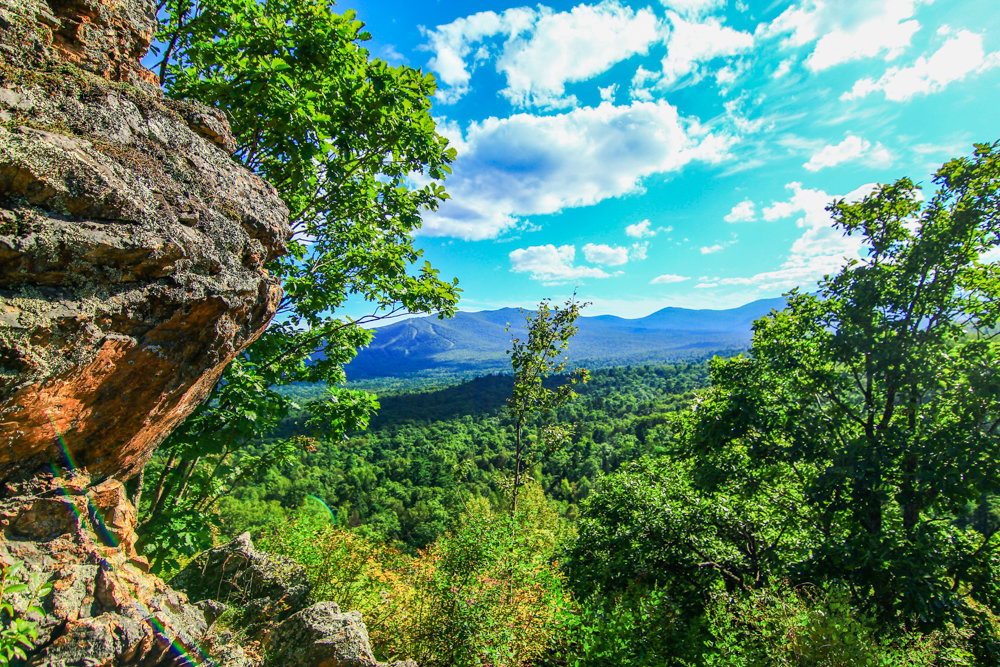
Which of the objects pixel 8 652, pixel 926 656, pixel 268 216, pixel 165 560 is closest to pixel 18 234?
pixel 268 216

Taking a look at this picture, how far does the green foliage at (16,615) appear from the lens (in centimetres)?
236

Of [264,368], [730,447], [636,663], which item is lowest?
[636,663]

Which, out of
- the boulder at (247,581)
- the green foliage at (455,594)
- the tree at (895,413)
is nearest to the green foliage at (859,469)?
the tree at (895,413)

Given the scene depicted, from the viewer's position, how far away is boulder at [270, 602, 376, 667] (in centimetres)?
450

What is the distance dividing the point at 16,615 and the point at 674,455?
10.2m

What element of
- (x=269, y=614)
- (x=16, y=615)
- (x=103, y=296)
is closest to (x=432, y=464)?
(x=269, y=614)

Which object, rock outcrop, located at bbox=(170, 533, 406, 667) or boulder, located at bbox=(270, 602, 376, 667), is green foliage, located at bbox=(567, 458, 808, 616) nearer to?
rock outcrop, located at bbox=(170, 533, 406, 667)

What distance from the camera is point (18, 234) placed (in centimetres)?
238

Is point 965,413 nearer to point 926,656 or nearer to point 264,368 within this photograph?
point 926,656

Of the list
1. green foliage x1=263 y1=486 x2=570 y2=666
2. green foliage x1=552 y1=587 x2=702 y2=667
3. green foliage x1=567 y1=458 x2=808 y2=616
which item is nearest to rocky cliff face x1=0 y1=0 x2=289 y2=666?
green foliage x1=263 y1=486 x2=570 y2=666

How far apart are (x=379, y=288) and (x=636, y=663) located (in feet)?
19.3

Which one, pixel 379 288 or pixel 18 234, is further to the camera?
pixel 379 288

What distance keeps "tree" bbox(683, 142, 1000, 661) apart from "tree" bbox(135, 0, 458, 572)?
6.80 meters

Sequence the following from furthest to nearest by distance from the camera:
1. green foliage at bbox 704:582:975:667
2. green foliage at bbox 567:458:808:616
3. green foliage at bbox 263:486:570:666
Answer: green foliage at bbox 567:458:808:616
green foliage at bbox 263:486:570:666
green foliage at bbox 704:582:975:667
